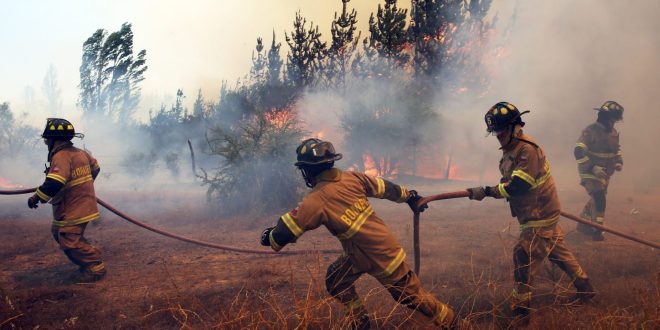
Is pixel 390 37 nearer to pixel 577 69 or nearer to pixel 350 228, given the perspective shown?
pixel 577 69

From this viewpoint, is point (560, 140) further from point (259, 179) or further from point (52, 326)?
point (52, 326)

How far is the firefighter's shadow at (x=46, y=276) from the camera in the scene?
477cm

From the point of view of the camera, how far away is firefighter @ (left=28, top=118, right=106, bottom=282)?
4.68 m

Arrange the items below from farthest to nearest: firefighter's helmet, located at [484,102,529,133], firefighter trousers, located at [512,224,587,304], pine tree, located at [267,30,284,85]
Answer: pine tree, located at [267,30,284,85] → firefighter's helmet, located at [484,102,529,133] → firefighter trousers, located at [512,224,587,304]

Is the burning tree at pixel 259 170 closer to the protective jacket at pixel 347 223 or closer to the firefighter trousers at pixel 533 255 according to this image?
the firefighter trousers at pixel 533 255

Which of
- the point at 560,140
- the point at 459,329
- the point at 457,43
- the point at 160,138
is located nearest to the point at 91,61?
the point at 160,138

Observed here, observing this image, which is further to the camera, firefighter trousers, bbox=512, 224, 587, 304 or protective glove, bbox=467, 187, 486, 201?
protective glove, bbox=467, 187, 486, 201

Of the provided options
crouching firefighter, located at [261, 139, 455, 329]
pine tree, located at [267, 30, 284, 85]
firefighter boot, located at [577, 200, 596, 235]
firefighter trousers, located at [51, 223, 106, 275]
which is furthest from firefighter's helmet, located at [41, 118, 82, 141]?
pine tree, located at [267, 30, 284, 85]

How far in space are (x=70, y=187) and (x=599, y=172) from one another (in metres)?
7.77

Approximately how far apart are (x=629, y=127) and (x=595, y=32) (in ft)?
18.0

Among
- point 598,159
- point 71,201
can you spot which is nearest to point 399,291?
point 71,201

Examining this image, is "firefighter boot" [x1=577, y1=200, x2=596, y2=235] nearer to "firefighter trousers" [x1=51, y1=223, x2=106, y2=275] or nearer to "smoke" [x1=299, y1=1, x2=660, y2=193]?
"firefighter trousers" [x1=51, y1=223, x2=106, y2=275]

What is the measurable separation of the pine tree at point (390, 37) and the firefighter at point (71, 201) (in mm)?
18997

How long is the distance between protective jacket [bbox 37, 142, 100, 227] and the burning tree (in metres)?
4.86
